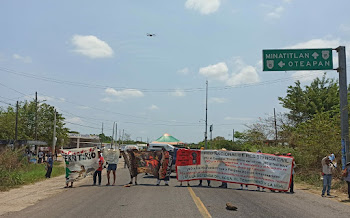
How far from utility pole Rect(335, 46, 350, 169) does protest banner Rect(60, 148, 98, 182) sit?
12651 mm

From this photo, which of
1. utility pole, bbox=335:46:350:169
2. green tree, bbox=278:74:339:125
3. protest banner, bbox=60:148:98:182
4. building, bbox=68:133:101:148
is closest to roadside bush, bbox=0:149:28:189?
protest banner, bbox=60:148:98:182

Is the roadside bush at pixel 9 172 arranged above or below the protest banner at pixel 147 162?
below

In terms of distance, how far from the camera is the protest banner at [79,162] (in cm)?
1641

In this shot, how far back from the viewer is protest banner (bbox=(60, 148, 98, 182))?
16.4 m

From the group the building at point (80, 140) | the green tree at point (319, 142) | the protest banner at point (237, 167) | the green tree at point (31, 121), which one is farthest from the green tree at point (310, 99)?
the building at point (80, 140)

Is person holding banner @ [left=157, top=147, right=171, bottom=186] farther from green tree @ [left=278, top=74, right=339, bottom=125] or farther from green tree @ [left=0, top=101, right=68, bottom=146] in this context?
green tree @ [left=0, top=101, right=68, bottom=146]

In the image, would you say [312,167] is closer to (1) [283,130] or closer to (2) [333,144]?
(2) [333,144]

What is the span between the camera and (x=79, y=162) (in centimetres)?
1677

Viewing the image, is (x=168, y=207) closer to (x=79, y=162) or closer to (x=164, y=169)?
(x=164, y=169)

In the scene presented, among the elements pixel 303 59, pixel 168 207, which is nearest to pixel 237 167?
pixel 303 59

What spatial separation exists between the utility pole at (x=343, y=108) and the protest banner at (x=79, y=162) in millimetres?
12651

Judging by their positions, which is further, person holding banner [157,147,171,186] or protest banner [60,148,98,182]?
person holding banner [157,147,171,186]

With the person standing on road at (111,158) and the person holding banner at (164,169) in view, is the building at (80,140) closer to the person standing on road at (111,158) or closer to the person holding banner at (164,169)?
the person standing on road at (111,158)

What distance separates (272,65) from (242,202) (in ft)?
30.2
